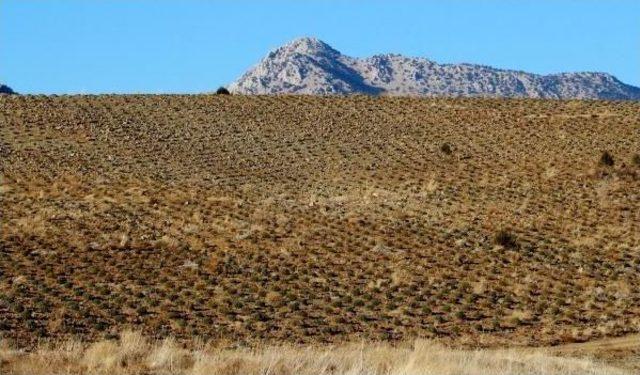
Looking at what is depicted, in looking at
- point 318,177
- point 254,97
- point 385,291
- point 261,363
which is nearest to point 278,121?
point 254,97

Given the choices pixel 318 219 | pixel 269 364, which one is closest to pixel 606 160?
pixel 318 219

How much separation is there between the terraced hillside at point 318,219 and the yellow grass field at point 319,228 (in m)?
0.14

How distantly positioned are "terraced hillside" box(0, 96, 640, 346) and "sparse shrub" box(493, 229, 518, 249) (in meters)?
0.09

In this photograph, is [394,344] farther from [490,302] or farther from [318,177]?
[318,177]

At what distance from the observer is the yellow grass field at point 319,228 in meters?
25.9

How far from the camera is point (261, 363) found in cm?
1513

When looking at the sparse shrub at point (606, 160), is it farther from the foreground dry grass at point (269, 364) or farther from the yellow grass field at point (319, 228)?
the foreground dry grass at point (269, 364)

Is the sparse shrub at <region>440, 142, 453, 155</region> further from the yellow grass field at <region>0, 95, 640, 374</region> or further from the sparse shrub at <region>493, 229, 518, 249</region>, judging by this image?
the sparse shrub at <region>493, 229, 518, 249</region>

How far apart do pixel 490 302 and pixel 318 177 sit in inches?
875

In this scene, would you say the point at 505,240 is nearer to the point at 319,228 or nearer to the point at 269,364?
the point at 319,228

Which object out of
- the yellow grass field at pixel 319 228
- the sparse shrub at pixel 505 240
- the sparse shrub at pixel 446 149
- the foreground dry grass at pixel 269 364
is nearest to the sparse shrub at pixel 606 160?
the yellow grass field at pixel 319 228

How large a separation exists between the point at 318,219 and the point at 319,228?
1.78 metres

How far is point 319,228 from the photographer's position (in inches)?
1578

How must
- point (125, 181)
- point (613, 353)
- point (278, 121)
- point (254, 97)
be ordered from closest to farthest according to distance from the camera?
point (613, 353) → point (125, 181) → point (278, 121) → point (254, 97)
